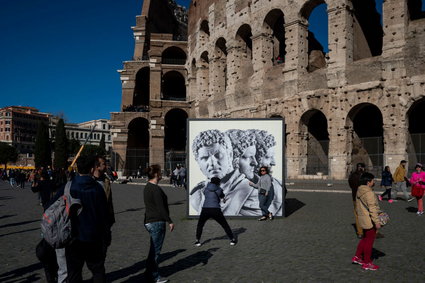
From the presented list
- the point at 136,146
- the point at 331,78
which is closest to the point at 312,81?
the point at 331,78

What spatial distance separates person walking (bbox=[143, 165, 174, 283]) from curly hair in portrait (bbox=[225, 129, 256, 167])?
5.08 metres

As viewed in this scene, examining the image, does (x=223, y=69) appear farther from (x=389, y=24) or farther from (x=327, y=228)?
(x=327, y=228)

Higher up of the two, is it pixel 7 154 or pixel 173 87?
pixel 173 87

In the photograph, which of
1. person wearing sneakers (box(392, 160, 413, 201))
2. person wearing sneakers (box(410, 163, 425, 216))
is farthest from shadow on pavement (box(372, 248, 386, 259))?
person wearing sneakers (box(392, 160, 413, 201))

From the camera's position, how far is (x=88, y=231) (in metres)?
3.66

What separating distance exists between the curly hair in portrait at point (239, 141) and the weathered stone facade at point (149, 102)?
24.2m

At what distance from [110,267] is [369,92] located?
1760cm

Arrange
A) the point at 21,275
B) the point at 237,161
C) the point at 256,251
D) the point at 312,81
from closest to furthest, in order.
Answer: the point at 21,275 < the point at 256,251 < the point at 237,161 < the point at 312,81

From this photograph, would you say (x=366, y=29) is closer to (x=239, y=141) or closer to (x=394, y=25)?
(x=394, y=25)

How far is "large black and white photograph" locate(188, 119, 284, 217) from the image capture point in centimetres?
974

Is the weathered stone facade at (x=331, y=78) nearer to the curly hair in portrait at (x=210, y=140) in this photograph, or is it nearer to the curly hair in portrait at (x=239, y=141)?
the curly hair in portrait at (x=239, y=141)

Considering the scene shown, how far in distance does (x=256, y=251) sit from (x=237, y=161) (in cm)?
382

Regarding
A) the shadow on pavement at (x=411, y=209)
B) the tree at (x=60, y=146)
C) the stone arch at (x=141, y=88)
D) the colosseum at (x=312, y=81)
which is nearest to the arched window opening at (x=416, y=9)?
the colosseum at (x=312, y=81)

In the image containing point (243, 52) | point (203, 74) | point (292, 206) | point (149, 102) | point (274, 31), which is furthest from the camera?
point (149, 102)
